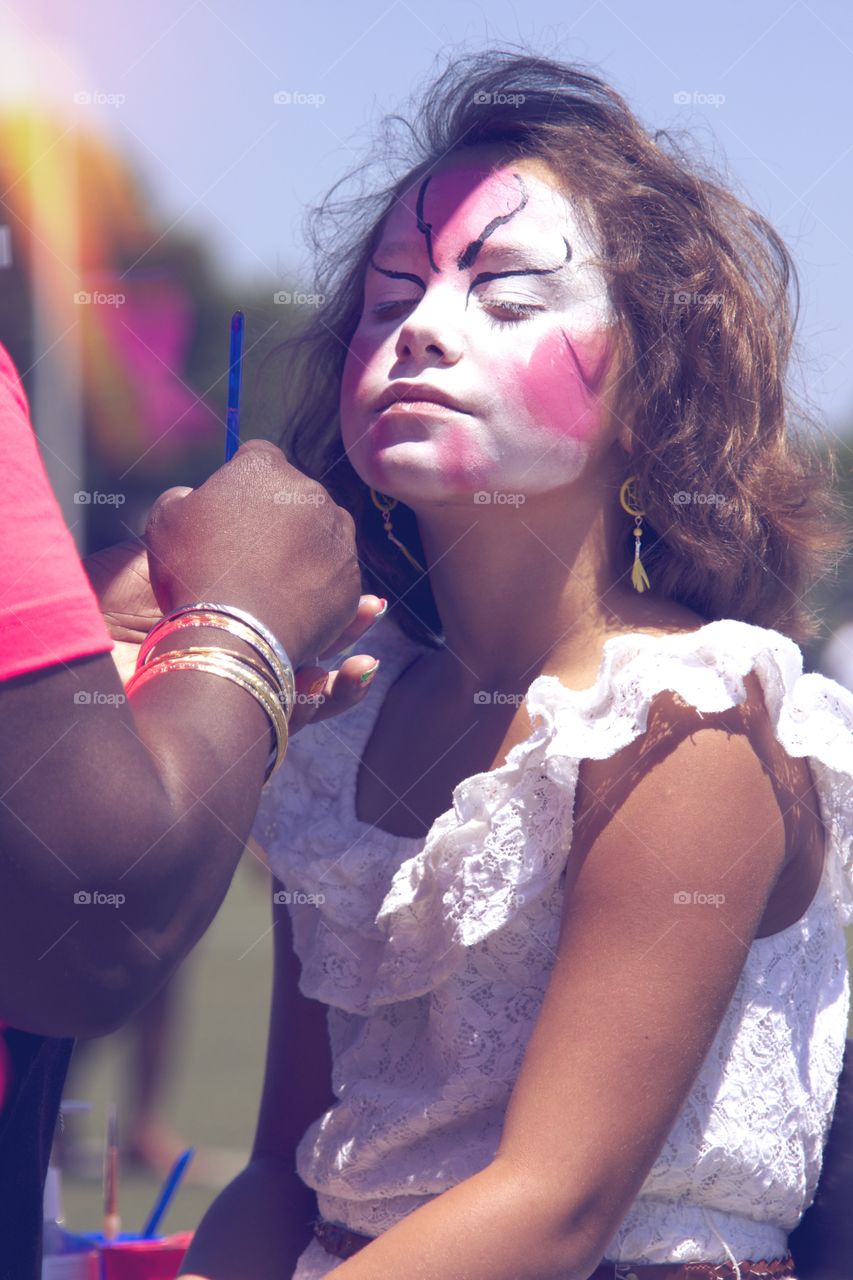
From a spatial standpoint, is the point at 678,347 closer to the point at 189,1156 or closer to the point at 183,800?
the point at 183,800

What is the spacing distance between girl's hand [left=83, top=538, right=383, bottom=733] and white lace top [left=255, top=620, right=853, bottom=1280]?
0.17 m

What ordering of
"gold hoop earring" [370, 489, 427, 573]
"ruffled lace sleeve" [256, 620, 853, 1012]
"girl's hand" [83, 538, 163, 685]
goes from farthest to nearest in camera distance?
"gold hoop earring" [370, 489, 427, 573] → "girl's hand" [83, 538, 163, 685] → "ruffled lace sleeve" [256, 620, 853, 1012]

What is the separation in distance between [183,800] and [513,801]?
1.62 ft

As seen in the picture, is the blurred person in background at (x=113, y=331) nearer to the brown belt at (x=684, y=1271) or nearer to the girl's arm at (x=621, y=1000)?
the girl's arm at (x=621, y=1000)

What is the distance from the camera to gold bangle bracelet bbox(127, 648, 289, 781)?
3.63ft

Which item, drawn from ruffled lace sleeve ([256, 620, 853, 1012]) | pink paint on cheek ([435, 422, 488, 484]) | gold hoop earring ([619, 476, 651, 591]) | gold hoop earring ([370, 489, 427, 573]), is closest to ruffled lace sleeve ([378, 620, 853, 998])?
ruffled lace sleeve ([256, 620, 853, 1012])

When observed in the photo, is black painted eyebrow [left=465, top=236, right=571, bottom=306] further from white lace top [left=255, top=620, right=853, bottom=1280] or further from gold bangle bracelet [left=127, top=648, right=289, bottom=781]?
gold bangle bracelet [left=127, top=648, right=289, bottom=781]

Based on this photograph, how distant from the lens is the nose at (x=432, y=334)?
155 cm

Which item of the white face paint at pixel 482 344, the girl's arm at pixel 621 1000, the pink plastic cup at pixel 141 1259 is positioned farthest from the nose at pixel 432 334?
the pink plastic cup at pixel 141 1259

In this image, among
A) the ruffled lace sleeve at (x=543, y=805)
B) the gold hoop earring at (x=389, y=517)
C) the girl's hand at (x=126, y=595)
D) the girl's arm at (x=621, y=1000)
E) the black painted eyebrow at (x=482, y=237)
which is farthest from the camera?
the gold hoop earring at (x=389, y=517)

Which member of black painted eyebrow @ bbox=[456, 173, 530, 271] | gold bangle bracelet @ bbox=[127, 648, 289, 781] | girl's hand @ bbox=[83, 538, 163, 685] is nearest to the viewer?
gold bangle bracelet @ bbox=[127, 648, 289, 781]

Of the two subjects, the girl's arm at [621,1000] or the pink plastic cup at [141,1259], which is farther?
the pink plastic cup at [141,1259]

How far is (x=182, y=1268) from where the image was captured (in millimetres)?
1634

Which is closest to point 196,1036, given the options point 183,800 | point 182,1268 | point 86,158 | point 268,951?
point 268,951
